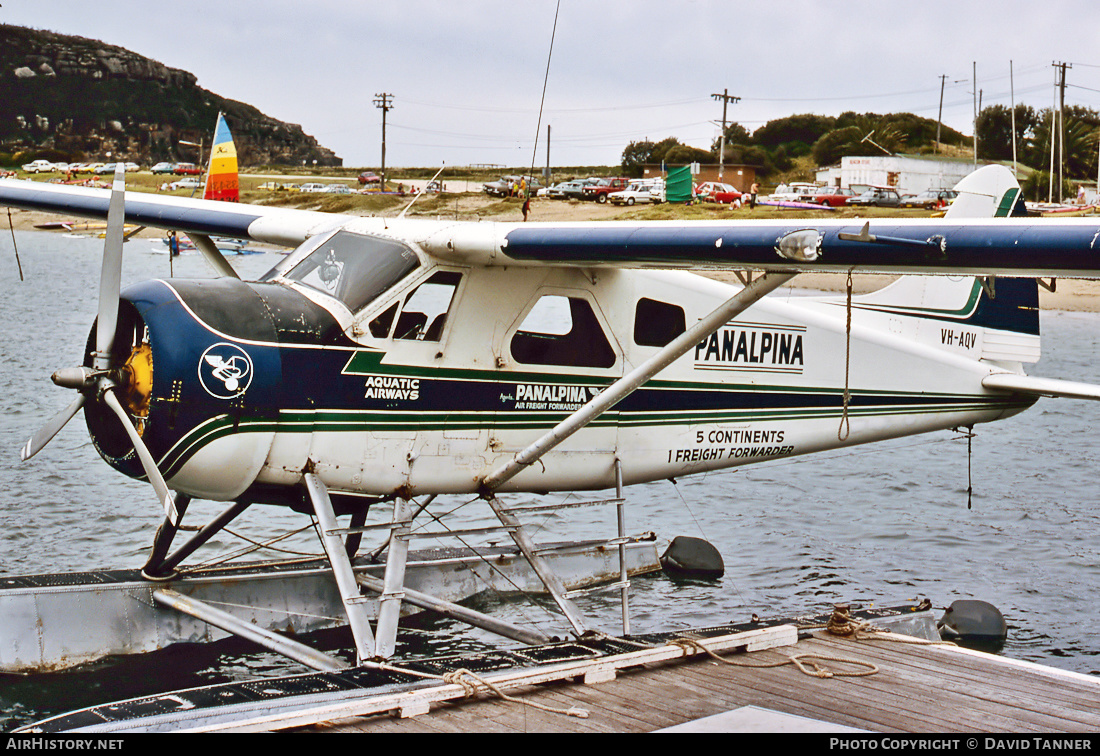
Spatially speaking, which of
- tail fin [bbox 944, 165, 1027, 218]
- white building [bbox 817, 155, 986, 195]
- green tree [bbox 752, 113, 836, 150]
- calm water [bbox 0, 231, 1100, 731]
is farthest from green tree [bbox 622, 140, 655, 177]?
tail fin [bbox 944, 165, 1027, 218]

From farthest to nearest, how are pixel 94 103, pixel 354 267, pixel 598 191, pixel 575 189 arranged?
pixel 94 103 < pixel 575 189 < pixel 598 191 < pixel 354 267

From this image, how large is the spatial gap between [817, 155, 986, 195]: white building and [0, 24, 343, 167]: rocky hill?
293 feet

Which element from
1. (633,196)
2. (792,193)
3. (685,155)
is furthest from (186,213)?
(685,155)

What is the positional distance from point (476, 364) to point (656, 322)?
156 cm

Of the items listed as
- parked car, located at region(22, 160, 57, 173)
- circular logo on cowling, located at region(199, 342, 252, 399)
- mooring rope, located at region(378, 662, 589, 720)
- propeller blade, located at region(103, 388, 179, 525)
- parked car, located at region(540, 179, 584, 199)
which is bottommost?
mooring rope, located at region(378, 662, 589, 720)

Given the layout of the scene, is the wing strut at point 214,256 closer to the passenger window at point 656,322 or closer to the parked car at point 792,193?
the passenger window at point 656,322

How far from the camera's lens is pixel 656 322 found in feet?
27.0

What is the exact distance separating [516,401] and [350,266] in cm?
148

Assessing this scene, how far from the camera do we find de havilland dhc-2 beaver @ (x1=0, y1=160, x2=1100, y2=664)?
6.20 metres

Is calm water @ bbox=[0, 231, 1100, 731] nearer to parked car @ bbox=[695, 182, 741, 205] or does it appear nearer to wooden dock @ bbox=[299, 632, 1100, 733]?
wooden dock @ bbox=[299, 632, 1100, 733]

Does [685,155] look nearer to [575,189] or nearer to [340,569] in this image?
[575,189]

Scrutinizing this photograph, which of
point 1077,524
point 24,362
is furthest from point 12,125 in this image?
point 1077,524

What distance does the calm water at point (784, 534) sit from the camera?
9664 mm

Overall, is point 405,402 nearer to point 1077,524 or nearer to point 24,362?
point 1077,524
